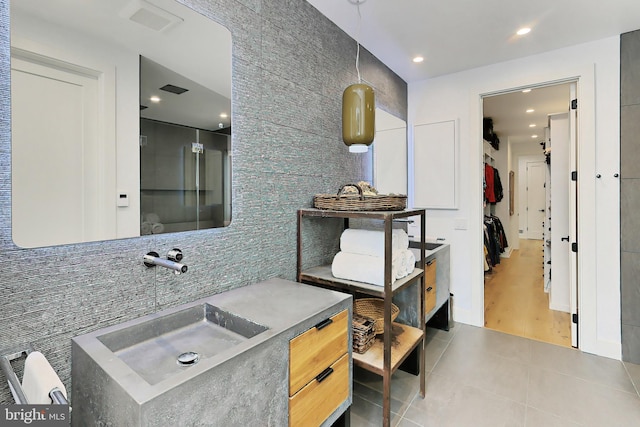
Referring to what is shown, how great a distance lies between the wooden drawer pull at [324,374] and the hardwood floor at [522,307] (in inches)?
96.5

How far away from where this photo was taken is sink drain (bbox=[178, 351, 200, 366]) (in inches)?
39.9

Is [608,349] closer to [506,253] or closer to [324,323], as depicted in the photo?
[324,323]

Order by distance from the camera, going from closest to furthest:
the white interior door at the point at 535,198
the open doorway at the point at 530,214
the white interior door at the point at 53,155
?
the white interior door at the point at 53,155, the open doorway at the point at 530,214, the white interior door at the point at 535,198

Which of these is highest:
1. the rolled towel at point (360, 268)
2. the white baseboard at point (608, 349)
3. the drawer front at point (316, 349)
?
the rolled towel at point (360, 268)

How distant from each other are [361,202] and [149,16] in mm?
1252

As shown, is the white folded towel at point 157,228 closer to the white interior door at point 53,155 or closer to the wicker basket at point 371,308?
the white interior door at point 53,155

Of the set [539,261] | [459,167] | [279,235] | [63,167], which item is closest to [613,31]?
[459,167]

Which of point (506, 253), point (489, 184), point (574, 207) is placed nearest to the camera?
point (574, 207)

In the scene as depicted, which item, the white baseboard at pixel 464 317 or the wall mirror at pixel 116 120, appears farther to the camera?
the white baseboard at pixel 464 317

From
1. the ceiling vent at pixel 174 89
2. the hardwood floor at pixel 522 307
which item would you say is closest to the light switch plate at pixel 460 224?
the hardwood floor at pixel 522 307

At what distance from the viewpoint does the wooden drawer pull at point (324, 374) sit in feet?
4.16

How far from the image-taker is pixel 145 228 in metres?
1.23

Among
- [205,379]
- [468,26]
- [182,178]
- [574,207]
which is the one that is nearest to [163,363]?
[205,379]

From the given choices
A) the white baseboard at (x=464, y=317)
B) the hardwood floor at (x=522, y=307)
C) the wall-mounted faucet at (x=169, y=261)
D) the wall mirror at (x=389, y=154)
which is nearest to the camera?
the wall-mounted faucet at (x=169, y=261)
